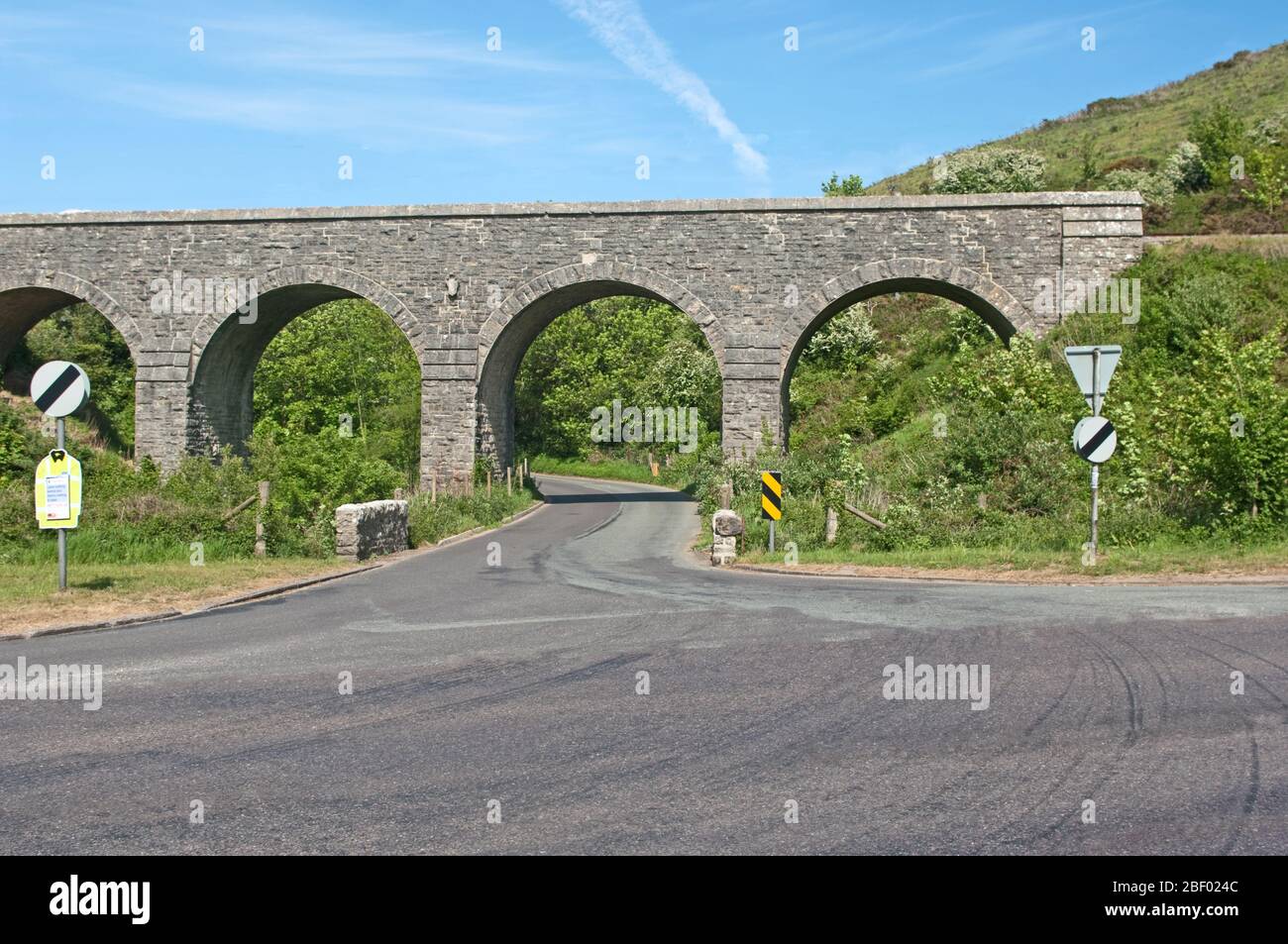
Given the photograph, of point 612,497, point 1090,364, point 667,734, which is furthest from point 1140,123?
point 667,734

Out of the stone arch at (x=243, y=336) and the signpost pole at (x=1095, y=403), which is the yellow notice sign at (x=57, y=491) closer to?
the signpost pole at (x=1095, y=403)

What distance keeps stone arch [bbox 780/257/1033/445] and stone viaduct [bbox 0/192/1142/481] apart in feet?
0.15

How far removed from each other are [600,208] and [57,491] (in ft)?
53.5

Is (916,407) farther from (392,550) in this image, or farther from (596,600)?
(596,600)

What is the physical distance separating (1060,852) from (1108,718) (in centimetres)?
250

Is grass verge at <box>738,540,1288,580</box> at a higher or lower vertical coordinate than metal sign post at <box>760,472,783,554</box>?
lower

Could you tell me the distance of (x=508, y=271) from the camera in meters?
27.3

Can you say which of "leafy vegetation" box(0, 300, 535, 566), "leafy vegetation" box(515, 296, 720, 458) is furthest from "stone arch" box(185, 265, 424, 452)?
"leafy vegetation" box(515, 296, 720, 458)

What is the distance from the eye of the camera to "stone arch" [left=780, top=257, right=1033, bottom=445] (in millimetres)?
25875

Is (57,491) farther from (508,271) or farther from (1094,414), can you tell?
(508,271)

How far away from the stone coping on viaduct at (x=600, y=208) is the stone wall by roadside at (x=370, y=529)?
957 centimetres

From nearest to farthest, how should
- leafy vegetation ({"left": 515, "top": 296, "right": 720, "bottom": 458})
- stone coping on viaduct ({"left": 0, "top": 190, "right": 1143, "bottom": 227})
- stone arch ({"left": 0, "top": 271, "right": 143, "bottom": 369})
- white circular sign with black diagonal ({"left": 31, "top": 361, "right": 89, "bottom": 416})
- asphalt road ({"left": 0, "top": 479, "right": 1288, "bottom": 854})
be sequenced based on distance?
asphalt road ({"left": 0, "top": 479, "right": 1288, "bottom": 854}), white circular sign with black diagonal ({"left": 31, "top": 361, "right": 89, "bottom": 416}), stone coping on viaduct ({"left": 0, "top": 190, "right": 1143, "bottom": 227}), stone arch ({"left": 0, "top": 271, "right": 143, "bottom": 369}), leafy vegetation ({"left": 515, "top": 296, "right": 720, "bottom": 458})

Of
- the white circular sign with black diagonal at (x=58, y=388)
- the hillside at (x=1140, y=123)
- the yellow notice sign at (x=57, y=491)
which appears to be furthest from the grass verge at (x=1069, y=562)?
the hillside at (x=1140, y=123)

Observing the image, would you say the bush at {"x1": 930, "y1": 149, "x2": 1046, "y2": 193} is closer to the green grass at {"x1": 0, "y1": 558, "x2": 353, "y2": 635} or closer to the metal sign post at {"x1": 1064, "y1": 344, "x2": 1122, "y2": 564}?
the metal sign post at {"x1": 1064, "y1": 344, "x2": 1122, "y2": 564}
